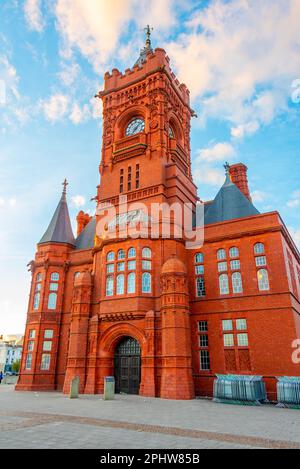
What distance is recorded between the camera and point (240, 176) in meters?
35.7

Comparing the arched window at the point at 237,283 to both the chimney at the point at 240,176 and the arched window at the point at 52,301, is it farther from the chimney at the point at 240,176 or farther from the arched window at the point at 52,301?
the arched window at the point at 52,301

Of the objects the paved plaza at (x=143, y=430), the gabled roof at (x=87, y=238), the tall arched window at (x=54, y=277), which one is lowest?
the paved plaza at (x=143, y=430)

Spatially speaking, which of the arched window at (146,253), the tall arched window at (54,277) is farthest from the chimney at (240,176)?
the tall arched window at (54,277)

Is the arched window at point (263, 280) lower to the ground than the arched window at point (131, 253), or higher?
lower

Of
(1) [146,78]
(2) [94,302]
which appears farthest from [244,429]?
(1) [146,78]

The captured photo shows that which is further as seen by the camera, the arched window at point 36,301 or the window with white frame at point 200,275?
the arched window at point 36,301

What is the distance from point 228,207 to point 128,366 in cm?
1573

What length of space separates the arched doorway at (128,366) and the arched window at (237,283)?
8444 millimetres

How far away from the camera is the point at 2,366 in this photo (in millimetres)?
91938

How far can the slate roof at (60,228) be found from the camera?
34688mm

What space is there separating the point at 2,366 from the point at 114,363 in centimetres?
8160

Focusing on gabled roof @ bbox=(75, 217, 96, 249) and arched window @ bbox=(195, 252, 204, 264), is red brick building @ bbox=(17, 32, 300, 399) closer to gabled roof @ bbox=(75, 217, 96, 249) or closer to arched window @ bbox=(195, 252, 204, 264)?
arched window @ bbox=(195, 252, 204, 264)

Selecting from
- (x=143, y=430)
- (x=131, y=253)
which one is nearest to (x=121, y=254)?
(x=131, y=253)

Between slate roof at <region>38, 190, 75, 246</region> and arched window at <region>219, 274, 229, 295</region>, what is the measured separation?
1711cm
